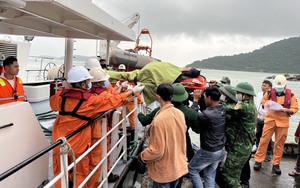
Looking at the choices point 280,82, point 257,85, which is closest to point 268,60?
point 257,85

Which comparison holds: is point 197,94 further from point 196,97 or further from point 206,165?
point 206,165

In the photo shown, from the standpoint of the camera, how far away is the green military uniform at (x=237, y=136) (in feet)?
11.0

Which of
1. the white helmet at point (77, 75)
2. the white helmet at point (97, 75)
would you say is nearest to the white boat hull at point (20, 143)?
the white helmet at point (77, 75)

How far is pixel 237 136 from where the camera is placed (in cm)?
346

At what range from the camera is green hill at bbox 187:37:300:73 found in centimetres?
9688

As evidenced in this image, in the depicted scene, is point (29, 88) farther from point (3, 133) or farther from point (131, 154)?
point (3, 133)

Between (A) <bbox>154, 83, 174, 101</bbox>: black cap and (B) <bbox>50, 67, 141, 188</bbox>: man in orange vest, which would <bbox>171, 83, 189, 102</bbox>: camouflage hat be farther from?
(B) <bbox>50, 67, 141, 188</bbox>: man in orange vest

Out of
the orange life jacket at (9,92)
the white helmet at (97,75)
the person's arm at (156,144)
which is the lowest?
the person's arm at (156,144)

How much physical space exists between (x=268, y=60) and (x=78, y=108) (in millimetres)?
114939

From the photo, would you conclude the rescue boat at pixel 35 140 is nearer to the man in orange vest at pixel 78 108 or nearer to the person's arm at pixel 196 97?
the man in orange vest at pixel 78 108

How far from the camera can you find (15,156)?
6.38 ft

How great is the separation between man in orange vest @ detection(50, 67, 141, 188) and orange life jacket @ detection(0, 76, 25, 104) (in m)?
1.55

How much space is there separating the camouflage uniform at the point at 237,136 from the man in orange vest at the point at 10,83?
9.30 ft

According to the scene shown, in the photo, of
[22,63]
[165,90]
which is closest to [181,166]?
[165,90]
